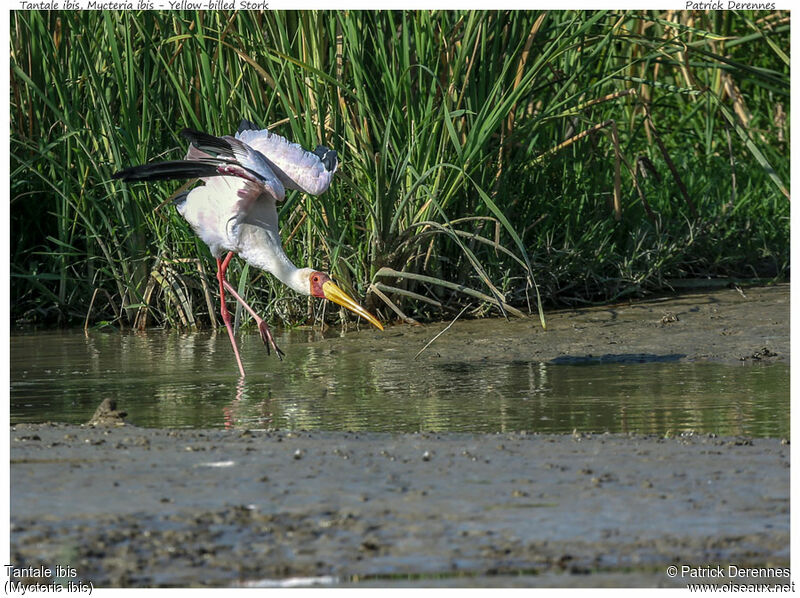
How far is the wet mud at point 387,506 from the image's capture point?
292 cm

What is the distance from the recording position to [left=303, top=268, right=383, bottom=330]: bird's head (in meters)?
6.92

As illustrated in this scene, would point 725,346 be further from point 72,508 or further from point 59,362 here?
point 72,508

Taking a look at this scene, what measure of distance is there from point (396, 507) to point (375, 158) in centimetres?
410

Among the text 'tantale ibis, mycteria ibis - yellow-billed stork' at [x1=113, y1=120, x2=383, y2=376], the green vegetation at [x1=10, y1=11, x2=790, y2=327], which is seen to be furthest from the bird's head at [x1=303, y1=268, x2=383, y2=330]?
the green vegetation at [x1=10, y1=11, x2=790, y2=327]

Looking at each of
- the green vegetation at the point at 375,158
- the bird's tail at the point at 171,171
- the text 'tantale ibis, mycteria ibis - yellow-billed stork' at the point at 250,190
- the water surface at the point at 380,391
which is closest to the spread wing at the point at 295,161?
the text 'tantale ibis, mycteria ibis - yellow-billed stork' at the point at 250,190

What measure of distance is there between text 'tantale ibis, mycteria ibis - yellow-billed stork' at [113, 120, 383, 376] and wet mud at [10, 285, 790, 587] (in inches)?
82.3

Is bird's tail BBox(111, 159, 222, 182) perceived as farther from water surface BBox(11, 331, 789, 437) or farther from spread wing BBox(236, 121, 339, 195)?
water surface BBox(11, 331, 789, 437)

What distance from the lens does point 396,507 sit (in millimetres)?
3402

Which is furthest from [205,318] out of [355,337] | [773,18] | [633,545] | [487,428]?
[633,545]

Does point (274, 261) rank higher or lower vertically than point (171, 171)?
lower

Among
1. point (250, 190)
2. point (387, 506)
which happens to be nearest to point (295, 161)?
point (250, 190)

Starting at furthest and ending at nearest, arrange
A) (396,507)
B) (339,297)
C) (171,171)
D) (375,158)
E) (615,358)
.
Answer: (375,158), (339,297), (615,358), (171,171), (396,507)

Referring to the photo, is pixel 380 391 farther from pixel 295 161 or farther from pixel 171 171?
pixel 171 171

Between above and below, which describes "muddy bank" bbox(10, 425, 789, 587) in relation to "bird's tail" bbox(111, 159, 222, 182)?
below
